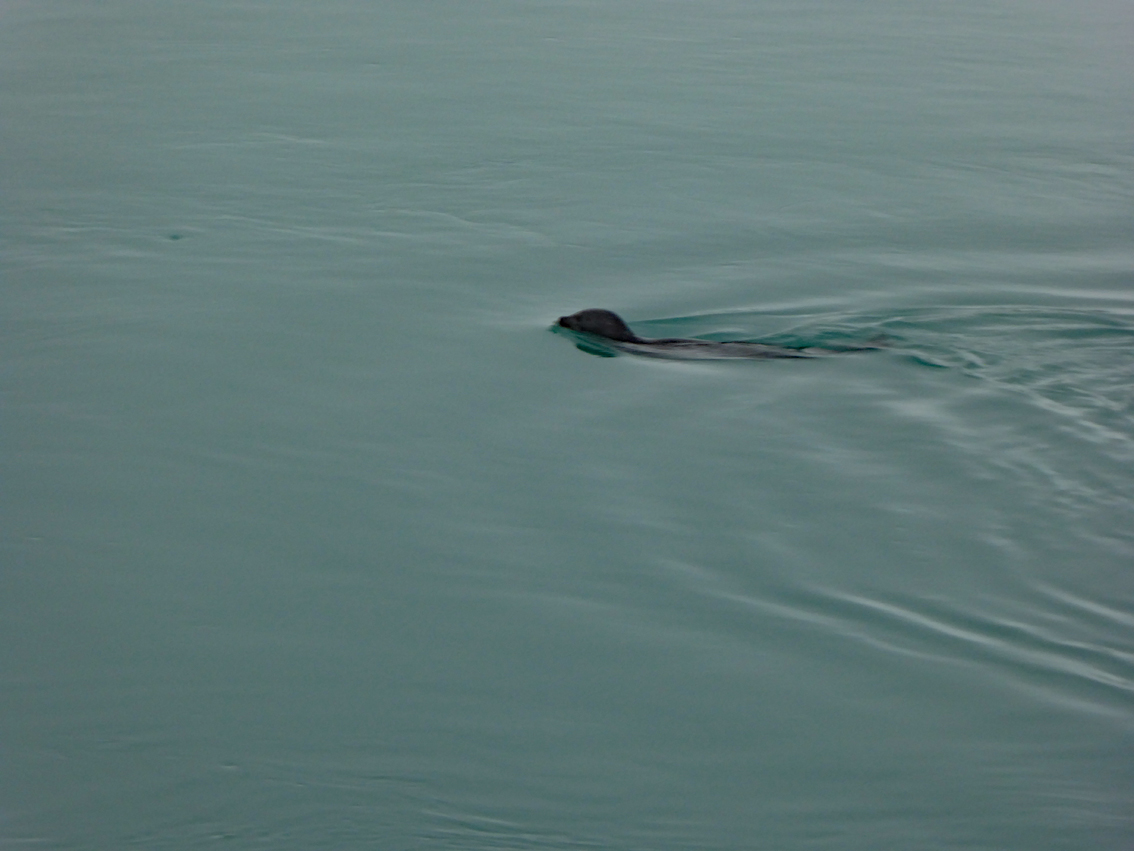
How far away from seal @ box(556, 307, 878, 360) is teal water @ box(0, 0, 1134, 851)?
0.35ft

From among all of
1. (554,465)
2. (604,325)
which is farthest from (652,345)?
(554,465)

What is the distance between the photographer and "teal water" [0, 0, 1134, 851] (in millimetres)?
4648

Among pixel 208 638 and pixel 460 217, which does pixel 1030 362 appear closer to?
pixel 460 217

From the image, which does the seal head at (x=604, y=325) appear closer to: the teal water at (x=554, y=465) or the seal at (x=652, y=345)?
the seal at (x=652, y=345)

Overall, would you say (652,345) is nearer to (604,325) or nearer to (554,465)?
(604,325)

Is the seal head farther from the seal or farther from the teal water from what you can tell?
the teal water

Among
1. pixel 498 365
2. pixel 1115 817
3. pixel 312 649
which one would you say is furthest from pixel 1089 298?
pixel 312 649

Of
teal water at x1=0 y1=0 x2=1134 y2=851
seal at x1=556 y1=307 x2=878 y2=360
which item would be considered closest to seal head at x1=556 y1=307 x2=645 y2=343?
seal at x1=556 y1=307 x2=878 y2=360

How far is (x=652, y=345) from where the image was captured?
7.84 metres

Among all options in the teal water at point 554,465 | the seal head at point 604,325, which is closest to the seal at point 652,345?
the seal head at point 604,325

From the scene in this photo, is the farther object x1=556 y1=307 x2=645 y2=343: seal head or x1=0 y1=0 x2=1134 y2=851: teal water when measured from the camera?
x1=556 y1=307 x2=645 y2=343: seal head

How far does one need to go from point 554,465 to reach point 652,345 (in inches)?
58.4

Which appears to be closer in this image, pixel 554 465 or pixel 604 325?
pixel 554 465

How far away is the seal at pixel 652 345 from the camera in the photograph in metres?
7.75
